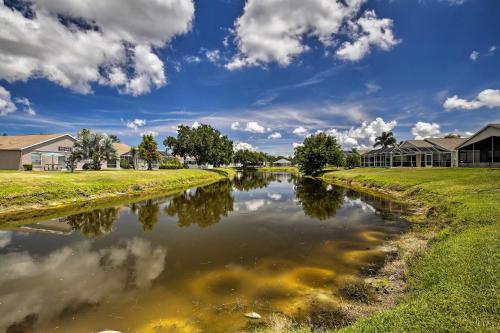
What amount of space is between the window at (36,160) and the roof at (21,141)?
6.50 feet

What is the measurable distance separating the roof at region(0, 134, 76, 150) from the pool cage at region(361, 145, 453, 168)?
7719cm

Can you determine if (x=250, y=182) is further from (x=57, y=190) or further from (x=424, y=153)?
(x=424, y=153)

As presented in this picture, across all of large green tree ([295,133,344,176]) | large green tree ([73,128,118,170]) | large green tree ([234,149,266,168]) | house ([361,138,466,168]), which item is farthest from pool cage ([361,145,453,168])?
large green tree ([234,149,266,168])

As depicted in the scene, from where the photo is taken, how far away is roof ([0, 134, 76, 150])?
42.3 meters

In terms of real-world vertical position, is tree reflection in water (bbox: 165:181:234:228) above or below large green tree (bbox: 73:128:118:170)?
below

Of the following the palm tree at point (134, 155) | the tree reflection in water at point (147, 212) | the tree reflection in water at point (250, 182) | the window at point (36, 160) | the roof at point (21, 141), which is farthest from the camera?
the palm tree at point (134, 155)

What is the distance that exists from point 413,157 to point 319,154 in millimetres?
23186

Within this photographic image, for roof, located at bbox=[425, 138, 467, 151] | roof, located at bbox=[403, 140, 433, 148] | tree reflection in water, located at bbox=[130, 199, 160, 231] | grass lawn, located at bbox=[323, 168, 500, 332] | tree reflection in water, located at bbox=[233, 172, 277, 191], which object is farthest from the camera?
roof, located at bbox=[403, 140, 433, 148]

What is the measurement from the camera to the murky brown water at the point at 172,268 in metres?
7.14

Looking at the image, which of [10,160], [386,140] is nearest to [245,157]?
[386,140]

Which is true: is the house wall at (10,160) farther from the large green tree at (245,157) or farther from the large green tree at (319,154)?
the large green tree at (245,157)

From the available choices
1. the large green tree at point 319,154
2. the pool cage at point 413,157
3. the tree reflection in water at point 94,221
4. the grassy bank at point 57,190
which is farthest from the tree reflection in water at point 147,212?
the pool cage at point 413,157

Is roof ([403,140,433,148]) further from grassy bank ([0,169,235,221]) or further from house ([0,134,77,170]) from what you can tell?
house ([0,134,77,170])

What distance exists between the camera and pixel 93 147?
4406 centimetres
